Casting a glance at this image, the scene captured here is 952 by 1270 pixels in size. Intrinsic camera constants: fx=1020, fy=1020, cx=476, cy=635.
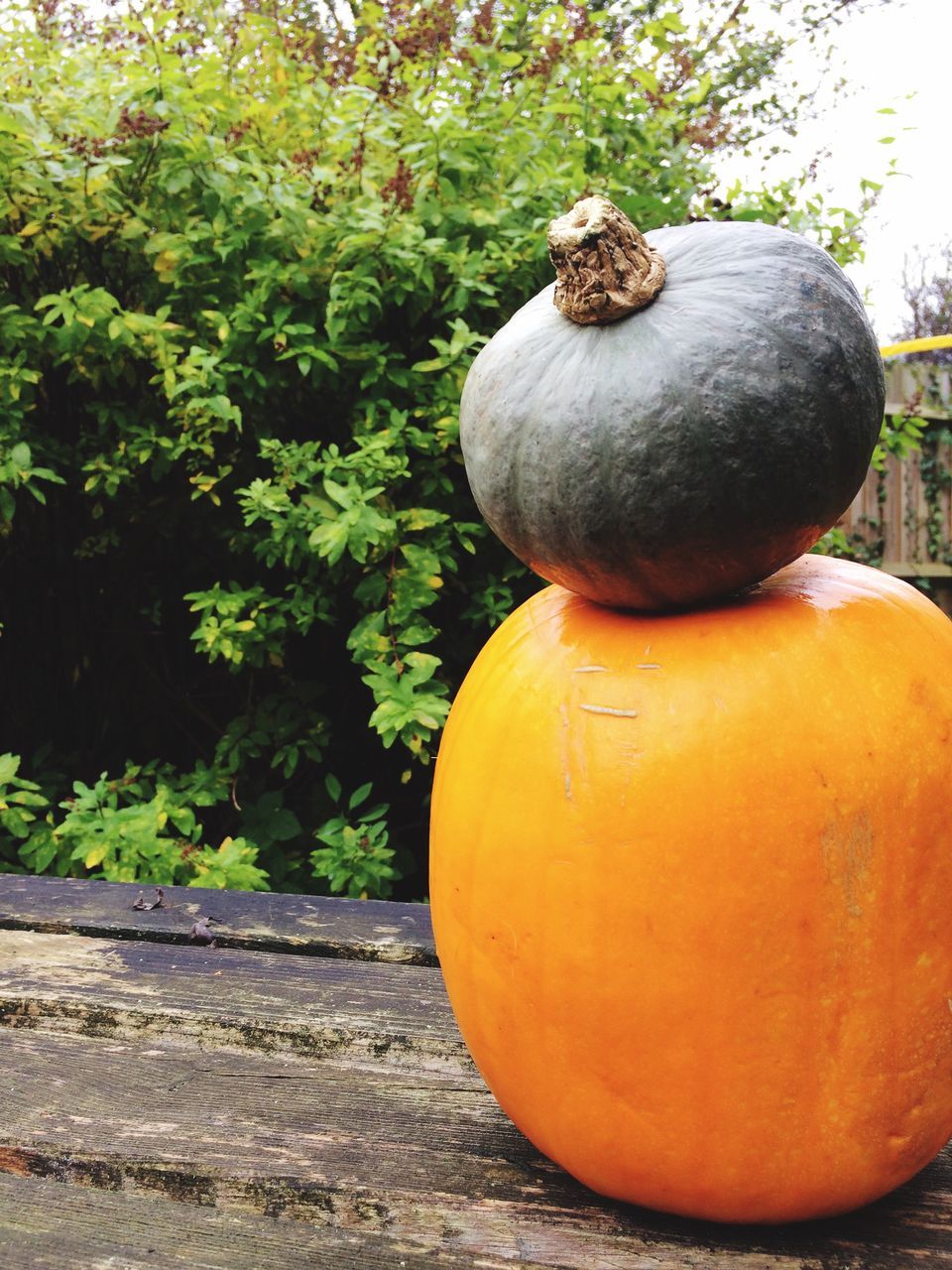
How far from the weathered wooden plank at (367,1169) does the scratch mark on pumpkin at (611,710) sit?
46 centimetres

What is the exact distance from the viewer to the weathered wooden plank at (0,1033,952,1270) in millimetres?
880

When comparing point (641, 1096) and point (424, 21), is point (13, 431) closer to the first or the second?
point (424, 21)

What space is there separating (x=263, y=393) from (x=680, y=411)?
1.62m

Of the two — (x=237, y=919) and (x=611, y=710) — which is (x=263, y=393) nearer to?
(x=237, y=919)

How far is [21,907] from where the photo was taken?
1.71 metres

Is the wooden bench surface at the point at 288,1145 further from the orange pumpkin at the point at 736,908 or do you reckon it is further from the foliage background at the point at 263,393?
the foliage background at the point at 263,393

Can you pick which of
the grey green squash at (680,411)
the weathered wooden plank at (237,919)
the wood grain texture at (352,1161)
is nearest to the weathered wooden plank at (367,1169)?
the wood grain texture at (352,1161)

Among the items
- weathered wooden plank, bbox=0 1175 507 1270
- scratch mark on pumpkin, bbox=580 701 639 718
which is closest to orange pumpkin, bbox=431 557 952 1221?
scratch mark on pumpkin, bbox=580 701 639 718

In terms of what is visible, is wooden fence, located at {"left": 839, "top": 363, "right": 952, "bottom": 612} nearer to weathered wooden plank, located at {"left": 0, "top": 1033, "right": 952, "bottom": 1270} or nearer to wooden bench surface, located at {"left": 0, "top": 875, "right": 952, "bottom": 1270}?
wooden bench surface, located at {"left": 0, "top": 875, "right": 952, "bottom": 1270}

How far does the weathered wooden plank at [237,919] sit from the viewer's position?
156cm

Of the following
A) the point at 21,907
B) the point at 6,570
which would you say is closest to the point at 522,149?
the point at 6,570

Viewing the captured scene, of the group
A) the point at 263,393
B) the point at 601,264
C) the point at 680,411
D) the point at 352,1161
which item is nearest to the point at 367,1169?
the point at 352,1161

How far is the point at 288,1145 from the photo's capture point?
1.01m

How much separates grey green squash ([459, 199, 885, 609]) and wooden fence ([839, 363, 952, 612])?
612cm
